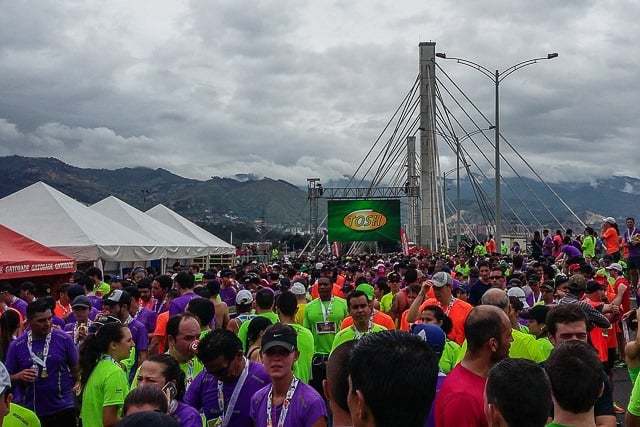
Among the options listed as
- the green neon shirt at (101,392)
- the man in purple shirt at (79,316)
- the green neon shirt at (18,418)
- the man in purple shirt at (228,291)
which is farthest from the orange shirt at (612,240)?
the green neon shirt at (18,418)

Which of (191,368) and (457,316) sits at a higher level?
(457,316)

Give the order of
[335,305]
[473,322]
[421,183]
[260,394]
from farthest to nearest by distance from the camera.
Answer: [421,183] < [335,305] < [260,394] < [473,322]

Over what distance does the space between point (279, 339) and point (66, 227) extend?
14303 mm

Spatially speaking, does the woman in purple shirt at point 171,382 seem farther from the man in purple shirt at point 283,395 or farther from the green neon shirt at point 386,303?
the green neon shirt at point 386,303

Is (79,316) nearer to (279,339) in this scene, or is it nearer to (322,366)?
(322,366)

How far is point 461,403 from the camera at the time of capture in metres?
3.47

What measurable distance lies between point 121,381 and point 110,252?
13003mm

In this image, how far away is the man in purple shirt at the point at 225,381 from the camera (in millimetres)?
4488

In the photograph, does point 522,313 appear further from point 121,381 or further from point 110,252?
point 110,252

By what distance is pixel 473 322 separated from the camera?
12.8ft

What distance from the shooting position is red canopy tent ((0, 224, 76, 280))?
516 inches

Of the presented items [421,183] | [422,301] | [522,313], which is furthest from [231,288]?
[421,183]

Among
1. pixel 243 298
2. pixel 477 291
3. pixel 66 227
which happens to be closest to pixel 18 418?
pixel 243 298

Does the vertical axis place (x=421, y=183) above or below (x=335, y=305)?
above
